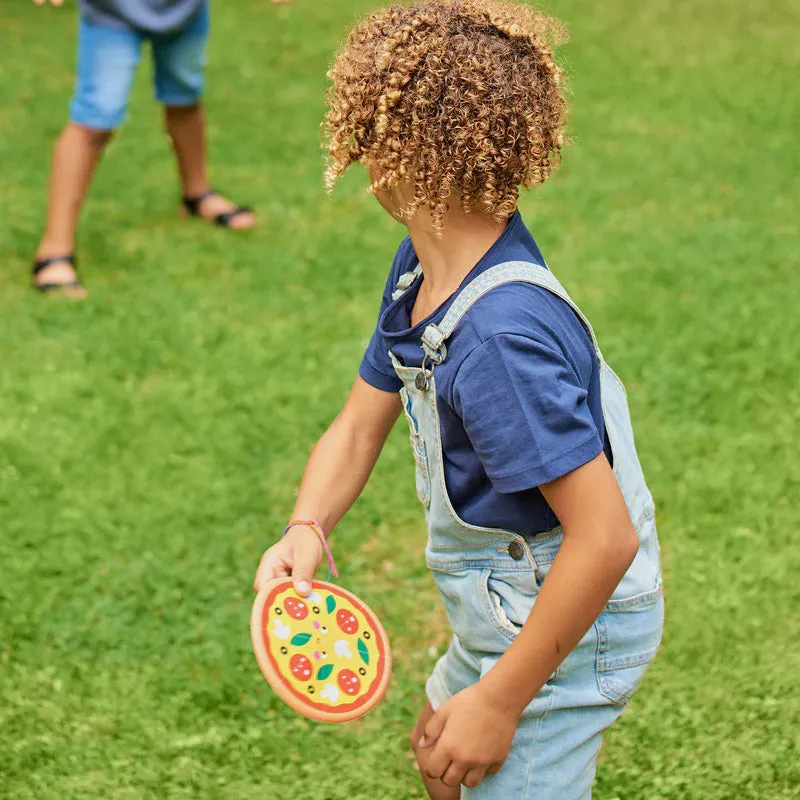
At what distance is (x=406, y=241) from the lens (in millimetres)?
1911

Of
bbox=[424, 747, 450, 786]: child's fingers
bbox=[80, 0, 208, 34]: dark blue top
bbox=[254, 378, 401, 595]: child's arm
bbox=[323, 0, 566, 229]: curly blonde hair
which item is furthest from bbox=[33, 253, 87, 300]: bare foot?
bbox=[424, 747, 450, 786]: child's fingers

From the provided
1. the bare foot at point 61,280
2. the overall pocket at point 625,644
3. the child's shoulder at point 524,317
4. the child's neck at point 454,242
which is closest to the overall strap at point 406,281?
the child's neck at point 454,242

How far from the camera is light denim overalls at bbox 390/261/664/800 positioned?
66.9 inches

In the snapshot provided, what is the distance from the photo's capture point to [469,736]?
1561mm

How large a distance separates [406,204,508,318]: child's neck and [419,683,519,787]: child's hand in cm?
54

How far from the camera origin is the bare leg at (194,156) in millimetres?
4691

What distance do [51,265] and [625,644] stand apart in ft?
10.2

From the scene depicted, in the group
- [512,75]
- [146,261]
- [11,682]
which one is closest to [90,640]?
[11,682]

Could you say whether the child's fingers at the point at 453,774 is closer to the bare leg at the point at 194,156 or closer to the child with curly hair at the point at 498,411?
the child with curly hair at the point at 498,411

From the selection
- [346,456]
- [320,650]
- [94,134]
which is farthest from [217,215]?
[320,650]

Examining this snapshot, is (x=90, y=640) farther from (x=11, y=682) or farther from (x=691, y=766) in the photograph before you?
(x=691, y=766)

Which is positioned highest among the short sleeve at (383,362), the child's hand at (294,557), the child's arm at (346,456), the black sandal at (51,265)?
the short sleeve at (383,362)

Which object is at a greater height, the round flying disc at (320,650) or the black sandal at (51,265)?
the round flying disc at (320,650)

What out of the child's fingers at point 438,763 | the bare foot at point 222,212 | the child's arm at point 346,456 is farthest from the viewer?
the bare foot at point 222,212
